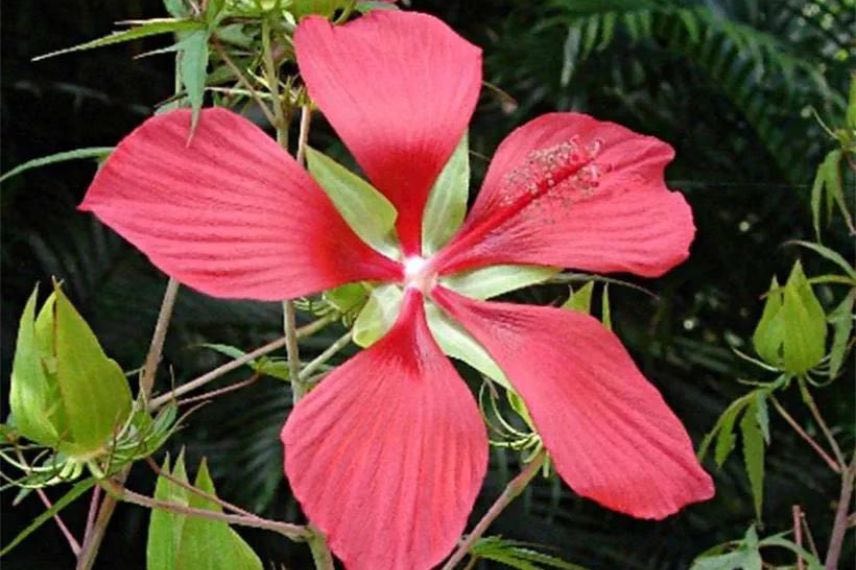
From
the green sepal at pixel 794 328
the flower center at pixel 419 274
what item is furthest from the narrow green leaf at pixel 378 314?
the green sepal at pixel 794 328

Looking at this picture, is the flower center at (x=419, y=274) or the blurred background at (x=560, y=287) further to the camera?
the blurred background at (x=560, y=287)

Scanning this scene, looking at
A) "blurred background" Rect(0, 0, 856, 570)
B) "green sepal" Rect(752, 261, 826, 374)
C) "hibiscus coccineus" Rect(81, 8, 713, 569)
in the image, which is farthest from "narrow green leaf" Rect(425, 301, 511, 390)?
"blurred background" Rect(0, 0, 856, 570)

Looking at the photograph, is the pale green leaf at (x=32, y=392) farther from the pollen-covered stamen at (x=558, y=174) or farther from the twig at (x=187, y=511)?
the pollen-covered stamen at (x=558, y=174)

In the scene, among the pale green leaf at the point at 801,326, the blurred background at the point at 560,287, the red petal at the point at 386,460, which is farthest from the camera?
the blurred background at the point at 560,287

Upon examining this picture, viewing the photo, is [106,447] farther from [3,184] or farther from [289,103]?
[3,184]

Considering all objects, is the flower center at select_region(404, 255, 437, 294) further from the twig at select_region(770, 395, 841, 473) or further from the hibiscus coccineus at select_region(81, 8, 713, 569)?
the twig at select_region(770, 395, 841, 473)

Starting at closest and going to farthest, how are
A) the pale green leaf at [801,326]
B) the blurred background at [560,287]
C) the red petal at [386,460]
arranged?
the red petal at [386,460] < the pale green leaf at [801,326] < the blurred background at [560,287]

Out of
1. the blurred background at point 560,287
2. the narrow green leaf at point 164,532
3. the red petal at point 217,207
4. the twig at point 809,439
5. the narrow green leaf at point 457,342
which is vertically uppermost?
the red petal at point 217,207
